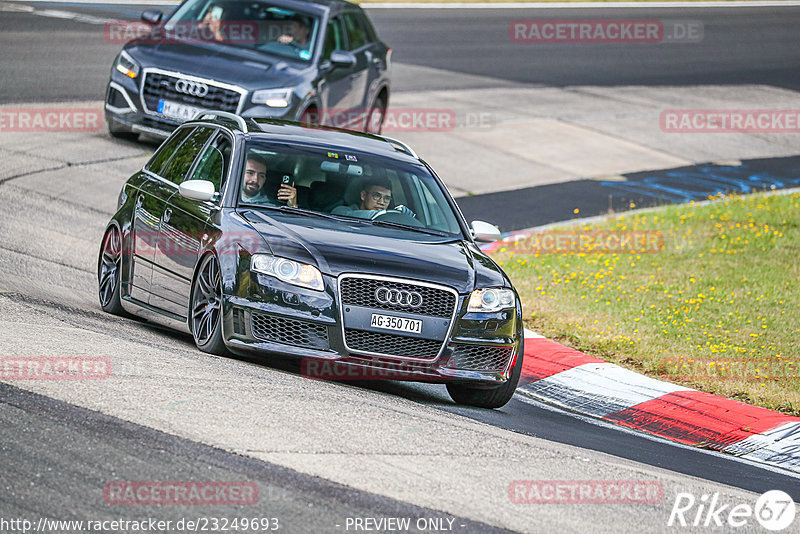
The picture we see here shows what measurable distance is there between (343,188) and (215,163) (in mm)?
970

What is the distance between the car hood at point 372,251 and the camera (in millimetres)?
8312

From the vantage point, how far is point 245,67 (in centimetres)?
1658

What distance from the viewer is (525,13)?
38500 millimetres

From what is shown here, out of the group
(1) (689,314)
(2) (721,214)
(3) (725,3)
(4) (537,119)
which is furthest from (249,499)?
(3) (725,3)

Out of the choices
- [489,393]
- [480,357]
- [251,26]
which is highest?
[251,26]

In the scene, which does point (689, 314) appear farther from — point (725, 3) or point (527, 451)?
point (725, 3)

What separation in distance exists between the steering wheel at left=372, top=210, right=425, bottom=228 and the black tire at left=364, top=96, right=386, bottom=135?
9.55 m

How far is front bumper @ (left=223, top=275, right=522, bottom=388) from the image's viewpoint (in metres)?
8.17

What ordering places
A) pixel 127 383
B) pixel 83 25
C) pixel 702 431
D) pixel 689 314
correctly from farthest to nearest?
pixel 83 25, pixel 689 314, pixel 702 431, pixel 127 383

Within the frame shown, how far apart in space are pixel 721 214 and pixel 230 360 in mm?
10647

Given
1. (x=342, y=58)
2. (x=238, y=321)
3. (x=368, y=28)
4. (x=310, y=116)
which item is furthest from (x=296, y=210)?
(x=368, y=28)

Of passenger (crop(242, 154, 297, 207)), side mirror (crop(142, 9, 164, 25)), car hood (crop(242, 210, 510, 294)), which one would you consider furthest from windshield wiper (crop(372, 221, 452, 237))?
side mirror (crop(142, 9, 164, 25))

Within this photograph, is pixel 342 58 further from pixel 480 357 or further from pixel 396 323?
pixel 396 323

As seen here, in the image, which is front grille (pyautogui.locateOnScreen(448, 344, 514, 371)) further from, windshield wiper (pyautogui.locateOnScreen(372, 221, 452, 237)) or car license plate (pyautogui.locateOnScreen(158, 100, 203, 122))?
car license plate (pyautogui.locateOnScreen(158, 100, 203, 122))
